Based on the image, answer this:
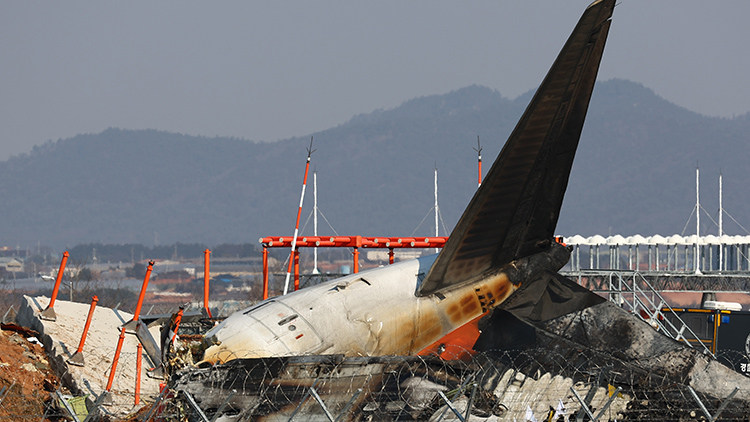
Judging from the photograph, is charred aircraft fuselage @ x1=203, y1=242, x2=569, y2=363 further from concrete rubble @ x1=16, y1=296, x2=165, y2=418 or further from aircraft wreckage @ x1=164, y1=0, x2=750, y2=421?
concrete rubble @ x1=16, y1=296, x2=165, y2=418

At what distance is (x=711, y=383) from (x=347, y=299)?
8350mm

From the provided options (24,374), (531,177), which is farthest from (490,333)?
(24,374)

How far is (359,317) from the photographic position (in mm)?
19125

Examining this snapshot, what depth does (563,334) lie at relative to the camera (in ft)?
67.6

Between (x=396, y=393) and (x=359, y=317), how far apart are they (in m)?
2.96

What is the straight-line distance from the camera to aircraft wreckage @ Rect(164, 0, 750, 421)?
16.2 m

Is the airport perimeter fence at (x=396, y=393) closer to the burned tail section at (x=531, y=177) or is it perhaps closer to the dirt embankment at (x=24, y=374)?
the dirt embankment at (x=24, y=374)

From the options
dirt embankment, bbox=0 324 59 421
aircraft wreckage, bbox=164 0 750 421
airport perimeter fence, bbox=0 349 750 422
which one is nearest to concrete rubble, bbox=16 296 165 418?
dirt embankment, bbox=0 324 59 421

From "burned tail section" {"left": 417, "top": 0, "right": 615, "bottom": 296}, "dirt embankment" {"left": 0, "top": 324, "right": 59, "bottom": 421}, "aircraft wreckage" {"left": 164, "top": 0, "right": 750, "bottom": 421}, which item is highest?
"burned tail section" {"left": 417, "top": 0, "right": 615, "bottom": 296}

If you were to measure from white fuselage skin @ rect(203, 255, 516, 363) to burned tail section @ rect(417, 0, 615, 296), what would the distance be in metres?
0.47

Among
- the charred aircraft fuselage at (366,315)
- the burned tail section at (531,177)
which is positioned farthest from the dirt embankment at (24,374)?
the burned tail section at (531,177)

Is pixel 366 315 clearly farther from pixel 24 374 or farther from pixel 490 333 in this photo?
pixel 24 374

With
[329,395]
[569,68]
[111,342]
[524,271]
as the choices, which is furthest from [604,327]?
[111,342]

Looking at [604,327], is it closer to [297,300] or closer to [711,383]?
[711,383]
